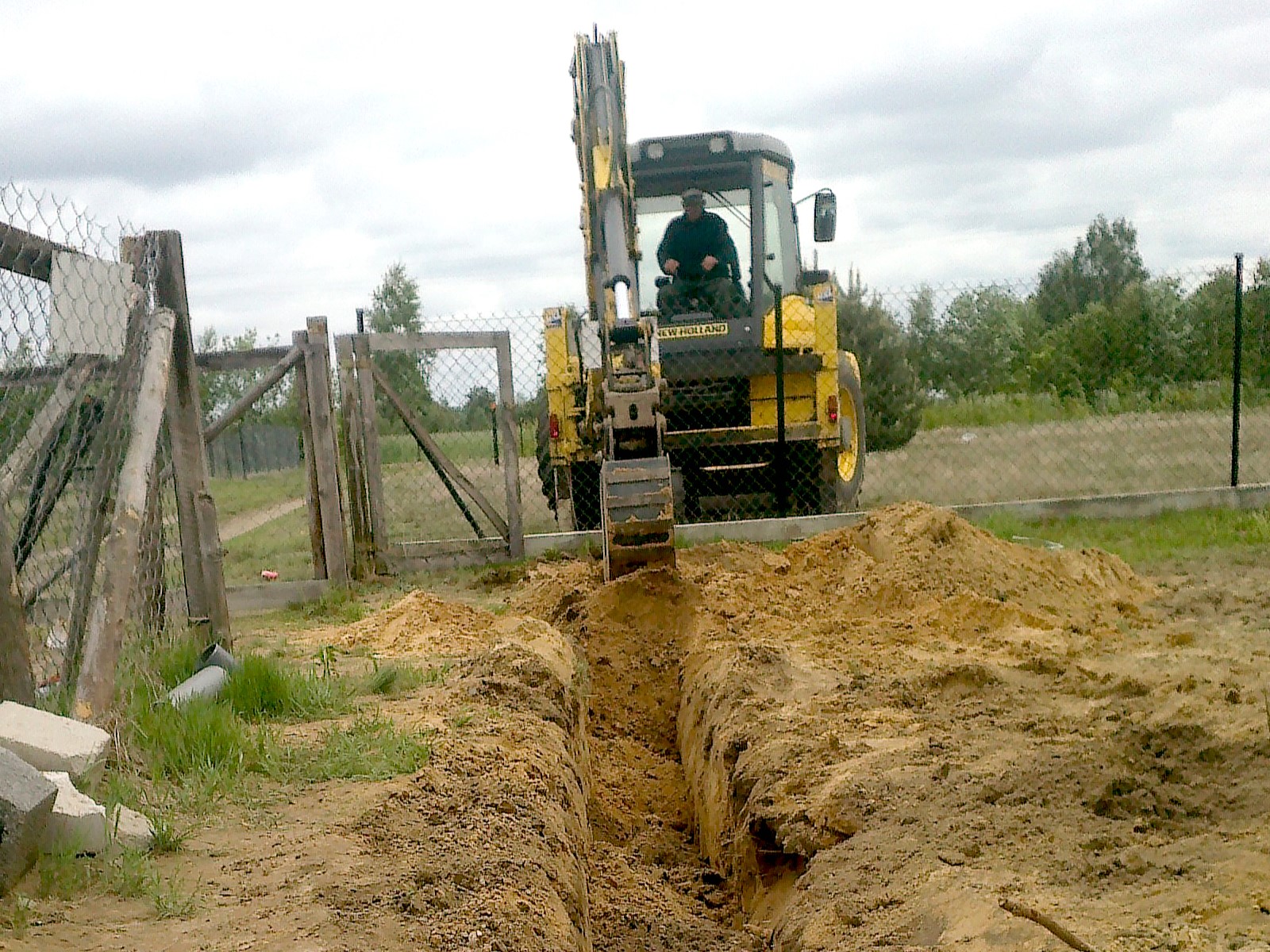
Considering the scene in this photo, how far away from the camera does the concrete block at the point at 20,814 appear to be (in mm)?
2795

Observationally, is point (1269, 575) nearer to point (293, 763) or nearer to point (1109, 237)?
point (293, 763)

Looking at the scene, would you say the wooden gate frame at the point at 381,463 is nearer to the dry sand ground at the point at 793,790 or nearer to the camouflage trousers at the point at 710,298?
the camouflage trousers at the point at 710,298

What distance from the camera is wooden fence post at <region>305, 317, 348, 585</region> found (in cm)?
895

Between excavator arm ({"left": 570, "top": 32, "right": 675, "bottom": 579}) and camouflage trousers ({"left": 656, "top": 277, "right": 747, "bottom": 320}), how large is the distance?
1032 millimetres

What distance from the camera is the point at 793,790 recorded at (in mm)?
3924

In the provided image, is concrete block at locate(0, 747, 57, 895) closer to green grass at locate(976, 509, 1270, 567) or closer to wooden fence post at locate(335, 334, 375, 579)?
wooden fence post at locate(335, 334, 375, 579)

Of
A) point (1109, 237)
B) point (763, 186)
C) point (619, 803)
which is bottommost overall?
point (619, 803)

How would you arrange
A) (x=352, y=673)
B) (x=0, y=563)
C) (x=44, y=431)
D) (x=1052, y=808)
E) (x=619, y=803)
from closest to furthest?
(x=1052, y=808)
(x=0, y=563)
(x=44, y=431)
(x=619, y=803)
(x=352, y=673)

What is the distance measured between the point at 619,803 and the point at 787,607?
213 cm

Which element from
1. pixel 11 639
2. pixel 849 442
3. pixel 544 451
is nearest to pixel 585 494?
pixel 544 451

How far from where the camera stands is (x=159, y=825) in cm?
331

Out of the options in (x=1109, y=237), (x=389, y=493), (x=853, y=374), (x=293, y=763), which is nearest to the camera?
(x=293, y=763)

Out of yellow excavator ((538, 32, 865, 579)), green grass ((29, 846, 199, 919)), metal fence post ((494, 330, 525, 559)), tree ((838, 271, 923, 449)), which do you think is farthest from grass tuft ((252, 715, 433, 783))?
tree ((838, 271, 923, 449))

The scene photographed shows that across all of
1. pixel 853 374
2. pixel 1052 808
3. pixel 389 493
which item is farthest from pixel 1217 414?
pixel 1052 808
